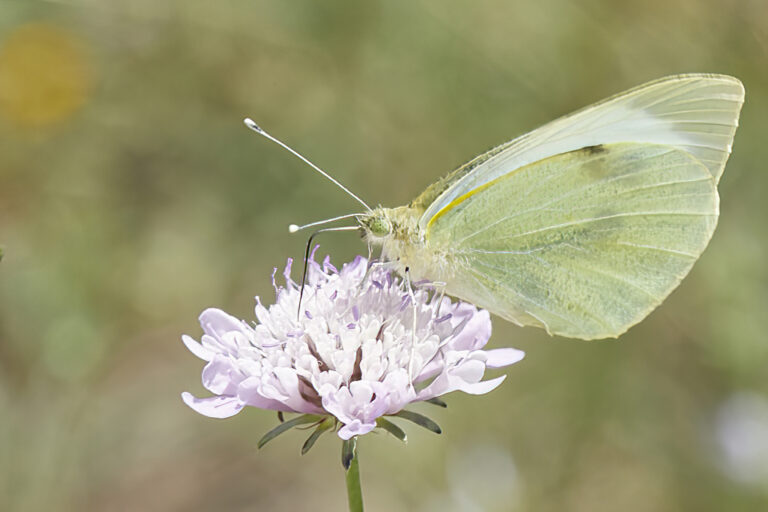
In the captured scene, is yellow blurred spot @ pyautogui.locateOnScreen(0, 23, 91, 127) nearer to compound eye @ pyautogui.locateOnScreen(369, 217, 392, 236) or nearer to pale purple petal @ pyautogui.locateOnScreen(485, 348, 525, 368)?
compound eye @ pyautogui.locateOnScreen(369, 217, 392, 236)

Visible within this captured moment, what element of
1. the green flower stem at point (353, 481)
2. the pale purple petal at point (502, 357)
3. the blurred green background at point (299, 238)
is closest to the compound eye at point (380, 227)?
the pale purple petal at point (502, 357)

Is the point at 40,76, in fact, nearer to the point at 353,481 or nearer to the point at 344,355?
the point at 344,355

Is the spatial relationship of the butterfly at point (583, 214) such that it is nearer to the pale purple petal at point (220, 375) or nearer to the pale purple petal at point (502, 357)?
the pale purple petal at point (502, 357)

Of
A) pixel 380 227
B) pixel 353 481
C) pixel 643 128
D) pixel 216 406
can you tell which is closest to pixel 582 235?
pixel 643 128

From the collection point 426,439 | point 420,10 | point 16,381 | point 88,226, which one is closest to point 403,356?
point 426,439

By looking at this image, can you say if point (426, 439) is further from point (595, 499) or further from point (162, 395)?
point (162, 395)

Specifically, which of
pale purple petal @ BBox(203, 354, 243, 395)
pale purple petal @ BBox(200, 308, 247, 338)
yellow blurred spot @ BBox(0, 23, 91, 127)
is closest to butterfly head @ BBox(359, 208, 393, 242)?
pale purple petal @ BBox(200, 308, 247, 338)
